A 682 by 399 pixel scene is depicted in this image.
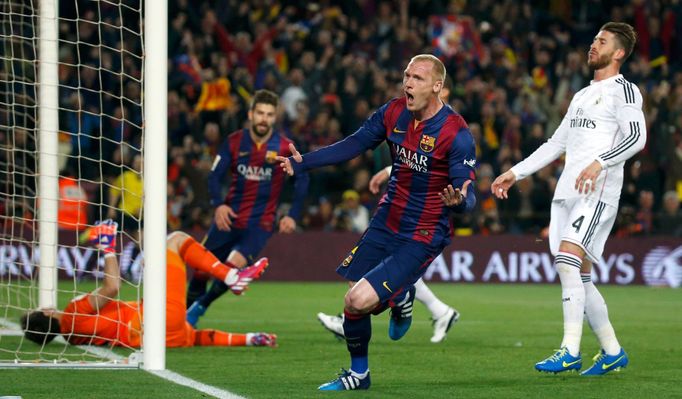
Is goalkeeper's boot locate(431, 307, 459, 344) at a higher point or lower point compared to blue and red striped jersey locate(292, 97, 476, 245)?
lower

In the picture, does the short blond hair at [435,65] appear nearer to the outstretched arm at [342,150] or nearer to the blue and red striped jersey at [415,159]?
the blue and red striped jersey at [415,159]

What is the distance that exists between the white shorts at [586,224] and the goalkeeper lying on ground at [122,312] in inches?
95.8

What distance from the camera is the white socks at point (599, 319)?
8.23m

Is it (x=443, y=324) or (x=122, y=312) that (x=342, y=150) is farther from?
(x=443, y=324)

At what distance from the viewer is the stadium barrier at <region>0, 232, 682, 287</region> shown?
1872cm

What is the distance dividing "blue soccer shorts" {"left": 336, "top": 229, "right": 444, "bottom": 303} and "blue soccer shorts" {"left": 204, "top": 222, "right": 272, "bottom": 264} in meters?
3.63

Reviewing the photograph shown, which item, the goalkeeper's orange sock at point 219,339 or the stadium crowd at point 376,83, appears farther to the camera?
the stadium crowd at point 376,83

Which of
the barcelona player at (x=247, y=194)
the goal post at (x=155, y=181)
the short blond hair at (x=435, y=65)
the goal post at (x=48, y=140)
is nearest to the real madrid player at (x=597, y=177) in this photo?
the short blond hair at (x=435, y=65)

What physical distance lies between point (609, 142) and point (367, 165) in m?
11.5

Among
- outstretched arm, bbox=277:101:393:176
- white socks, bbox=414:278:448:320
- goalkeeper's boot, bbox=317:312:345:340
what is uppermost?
outstretched arm, bbox=277:101:393:176

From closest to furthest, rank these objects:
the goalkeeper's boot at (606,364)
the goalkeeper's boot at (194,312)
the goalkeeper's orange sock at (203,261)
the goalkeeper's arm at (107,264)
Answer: the goalkeeper's boot at (606,364)
the goalkeeper's arm at (107,264)
the goalkeeper's orange sock at (203,261)
the goalkeeper's boot at (194,312)

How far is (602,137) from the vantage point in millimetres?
8125

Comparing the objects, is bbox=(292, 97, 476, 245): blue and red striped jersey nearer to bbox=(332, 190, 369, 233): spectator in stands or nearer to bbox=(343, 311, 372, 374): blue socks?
bbox=(343, 311, 372, 374): blue socks

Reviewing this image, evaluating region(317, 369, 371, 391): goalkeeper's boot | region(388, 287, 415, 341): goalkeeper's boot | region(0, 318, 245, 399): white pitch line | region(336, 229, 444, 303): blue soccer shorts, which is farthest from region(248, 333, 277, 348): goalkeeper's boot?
region(317, 369, 371, 391): goalkeeper's boot
